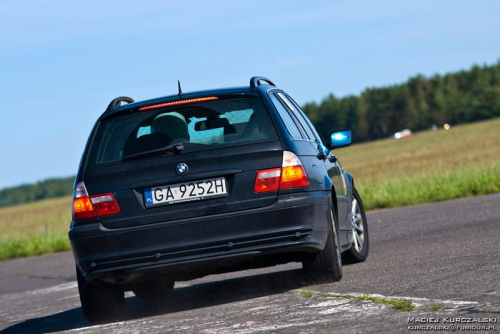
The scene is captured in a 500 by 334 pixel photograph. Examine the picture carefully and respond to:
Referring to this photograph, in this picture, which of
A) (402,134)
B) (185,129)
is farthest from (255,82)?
(402,134)

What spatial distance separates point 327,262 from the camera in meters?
8.26

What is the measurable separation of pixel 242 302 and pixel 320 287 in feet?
2.05

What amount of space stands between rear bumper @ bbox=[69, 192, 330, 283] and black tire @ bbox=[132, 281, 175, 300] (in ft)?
5.14

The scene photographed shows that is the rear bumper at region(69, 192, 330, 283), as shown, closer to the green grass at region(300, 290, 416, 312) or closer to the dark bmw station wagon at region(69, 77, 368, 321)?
the dark bmw station wagon at region(69, 77, 368, 321)

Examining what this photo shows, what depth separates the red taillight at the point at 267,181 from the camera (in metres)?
7.72

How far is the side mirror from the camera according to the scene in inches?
402

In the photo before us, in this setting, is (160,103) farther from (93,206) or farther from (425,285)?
(425,285)

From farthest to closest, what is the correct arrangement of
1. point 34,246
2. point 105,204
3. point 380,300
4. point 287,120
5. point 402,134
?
point 402,134 → point 34,246 → point 287,120 → point 105,204 → point 380,300

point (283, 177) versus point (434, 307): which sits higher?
point (283, 177)

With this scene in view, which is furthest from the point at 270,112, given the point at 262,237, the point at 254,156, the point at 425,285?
the point at 425,285

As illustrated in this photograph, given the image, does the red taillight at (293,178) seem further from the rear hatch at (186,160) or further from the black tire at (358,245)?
the black tire at (358,245)

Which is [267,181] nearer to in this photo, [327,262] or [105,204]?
[327,262]

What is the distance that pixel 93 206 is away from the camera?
25.9ft

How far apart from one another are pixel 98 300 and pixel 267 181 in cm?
157
